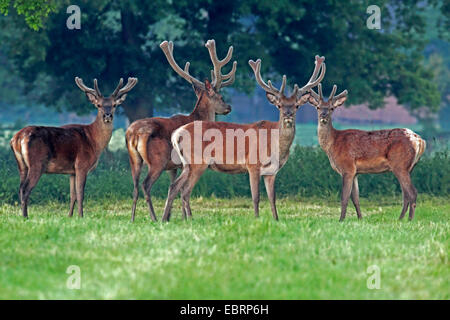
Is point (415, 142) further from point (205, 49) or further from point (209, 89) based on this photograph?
point (205, 49)

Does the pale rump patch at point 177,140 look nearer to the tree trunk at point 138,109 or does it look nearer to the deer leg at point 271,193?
the deer leg at point 271,193

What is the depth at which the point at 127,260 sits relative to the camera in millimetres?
9180

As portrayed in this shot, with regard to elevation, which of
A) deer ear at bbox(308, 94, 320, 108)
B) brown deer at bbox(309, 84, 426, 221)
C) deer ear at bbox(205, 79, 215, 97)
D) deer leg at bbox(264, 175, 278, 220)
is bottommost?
deer leg at bbox(264, 175, 278, 220)

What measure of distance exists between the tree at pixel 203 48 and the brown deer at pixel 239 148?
1038cm

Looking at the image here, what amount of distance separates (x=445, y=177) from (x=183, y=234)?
11.0m

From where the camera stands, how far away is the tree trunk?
2581 cm

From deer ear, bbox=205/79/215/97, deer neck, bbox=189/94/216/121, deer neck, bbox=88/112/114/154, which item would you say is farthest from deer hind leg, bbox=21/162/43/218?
deer ear, bbox=205/79/215/97

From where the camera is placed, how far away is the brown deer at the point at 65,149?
1353 centimetres

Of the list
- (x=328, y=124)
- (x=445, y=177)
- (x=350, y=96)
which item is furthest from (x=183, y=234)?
(x=350, y=96)

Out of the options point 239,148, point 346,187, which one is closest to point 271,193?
point 239,148

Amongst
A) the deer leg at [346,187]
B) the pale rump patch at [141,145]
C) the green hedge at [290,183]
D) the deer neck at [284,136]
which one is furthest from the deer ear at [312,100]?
the green hedge at [290,183]

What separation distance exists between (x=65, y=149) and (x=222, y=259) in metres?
5.48

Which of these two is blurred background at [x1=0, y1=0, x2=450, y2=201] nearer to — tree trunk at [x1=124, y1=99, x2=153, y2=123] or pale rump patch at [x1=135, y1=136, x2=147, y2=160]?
tree trunk at [x1=124, y1=99, x2=153, y2=123]

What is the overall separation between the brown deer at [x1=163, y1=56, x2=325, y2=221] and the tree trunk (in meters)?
12.4
